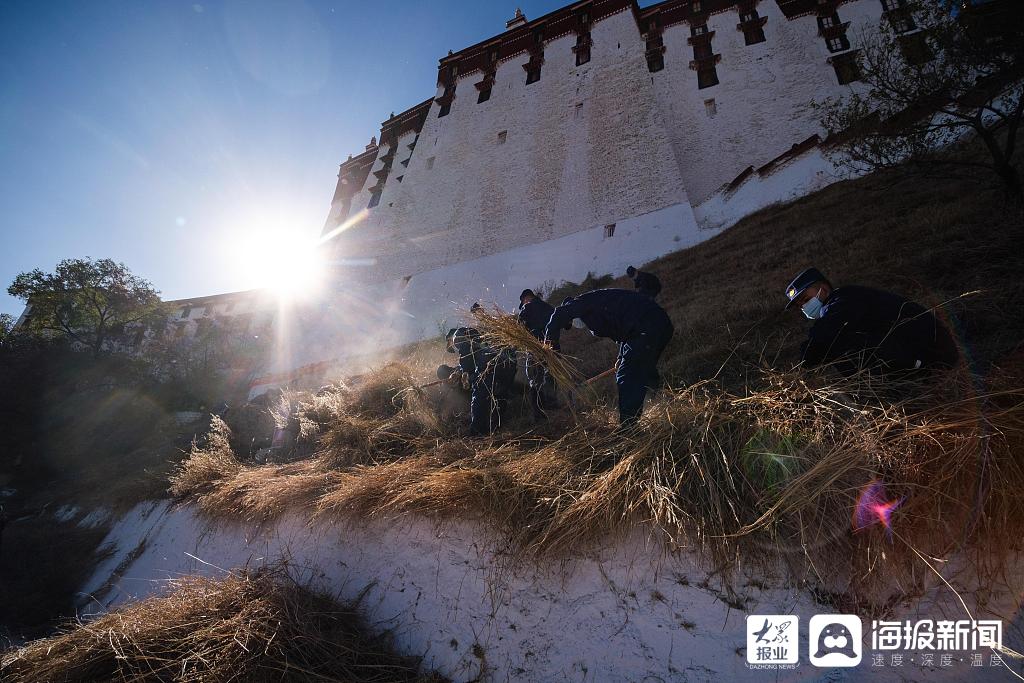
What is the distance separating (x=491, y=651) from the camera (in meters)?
2.31

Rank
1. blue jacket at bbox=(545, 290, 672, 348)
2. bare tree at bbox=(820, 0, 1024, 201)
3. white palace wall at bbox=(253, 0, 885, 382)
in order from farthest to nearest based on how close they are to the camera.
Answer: white palace wall at bbox=(253, 0, 885, 382)
bare tree at bbox=(820, 0, 1024, 201)
blue jacket at bbox=(545, 290, 672, 348)

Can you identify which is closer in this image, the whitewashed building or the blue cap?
the blue cap

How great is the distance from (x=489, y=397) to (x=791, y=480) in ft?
10.3

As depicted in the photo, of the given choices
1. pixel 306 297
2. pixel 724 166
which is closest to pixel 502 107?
pixel 724 166

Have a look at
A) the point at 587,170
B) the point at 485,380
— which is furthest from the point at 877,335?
the point at 587,170

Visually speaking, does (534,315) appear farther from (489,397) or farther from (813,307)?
(813,307)

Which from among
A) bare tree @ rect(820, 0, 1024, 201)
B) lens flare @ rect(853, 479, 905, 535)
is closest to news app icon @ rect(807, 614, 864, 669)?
lens flare @ rect(853, 479, 905, 535)

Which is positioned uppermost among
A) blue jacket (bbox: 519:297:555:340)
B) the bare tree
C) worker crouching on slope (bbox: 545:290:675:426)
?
the bare tree

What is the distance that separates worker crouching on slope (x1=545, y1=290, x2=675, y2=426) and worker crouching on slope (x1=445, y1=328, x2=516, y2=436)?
0.81m

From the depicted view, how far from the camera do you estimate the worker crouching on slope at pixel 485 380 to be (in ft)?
14.2

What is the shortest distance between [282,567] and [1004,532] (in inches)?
161

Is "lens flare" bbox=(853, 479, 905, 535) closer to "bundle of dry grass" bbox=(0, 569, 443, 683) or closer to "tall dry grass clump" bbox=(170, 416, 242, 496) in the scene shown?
"bundle of dry grass" bbox=(0, 569, 443, 683)

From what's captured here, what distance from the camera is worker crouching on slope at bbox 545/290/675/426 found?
142 inches

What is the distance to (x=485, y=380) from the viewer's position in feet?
14.6
